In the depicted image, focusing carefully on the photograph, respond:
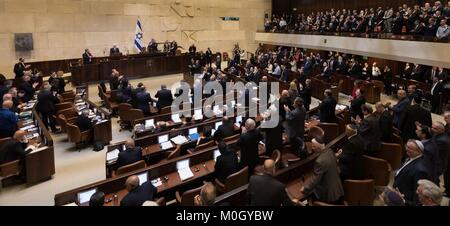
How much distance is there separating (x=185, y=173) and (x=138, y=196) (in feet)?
5.19

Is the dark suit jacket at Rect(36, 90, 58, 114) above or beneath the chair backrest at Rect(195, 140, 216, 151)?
above

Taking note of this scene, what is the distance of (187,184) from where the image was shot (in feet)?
18.3

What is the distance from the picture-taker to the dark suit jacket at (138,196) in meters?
4.29

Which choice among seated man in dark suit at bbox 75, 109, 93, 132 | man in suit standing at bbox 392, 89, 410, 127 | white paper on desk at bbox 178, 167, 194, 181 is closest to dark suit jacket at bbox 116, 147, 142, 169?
white paper on desk at bbox 178, 167, 194, 181

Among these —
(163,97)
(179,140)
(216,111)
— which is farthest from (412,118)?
(163,97)

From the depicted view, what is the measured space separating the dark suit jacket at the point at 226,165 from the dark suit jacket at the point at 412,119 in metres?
3.90

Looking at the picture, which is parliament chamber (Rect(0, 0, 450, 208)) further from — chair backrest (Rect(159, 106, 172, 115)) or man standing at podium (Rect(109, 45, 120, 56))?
man standing at podium (Rect(109, 45, 120, 56))

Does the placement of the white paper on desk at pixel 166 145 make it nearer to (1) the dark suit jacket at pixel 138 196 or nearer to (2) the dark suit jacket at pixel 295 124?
(2) the dark suit jacket at pixel 295 124

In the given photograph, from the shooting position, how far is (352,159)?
4.90 metres

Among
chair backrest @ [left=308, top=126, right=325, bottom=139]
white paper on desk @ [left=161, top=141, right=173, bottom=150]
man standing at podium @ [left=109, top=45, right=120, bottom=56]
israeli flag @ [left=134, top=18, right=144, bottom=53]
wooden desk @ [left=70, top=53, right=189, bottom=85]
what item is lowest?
white paper on desk @ [left=161, top=141, right=173, bottom=150]

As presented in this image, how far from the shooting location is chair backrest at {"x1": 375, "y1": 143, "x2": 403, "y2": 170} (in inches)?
246

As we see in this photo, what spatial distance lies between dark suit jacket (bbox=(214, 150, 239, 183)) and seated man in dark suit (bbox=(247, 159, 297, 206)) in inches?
54.8

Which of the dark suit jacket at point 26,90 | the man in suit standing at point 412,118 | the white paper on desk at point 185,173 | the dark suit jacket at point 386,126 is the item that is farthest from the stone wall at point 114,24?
the man in suit standing at point 412,118
